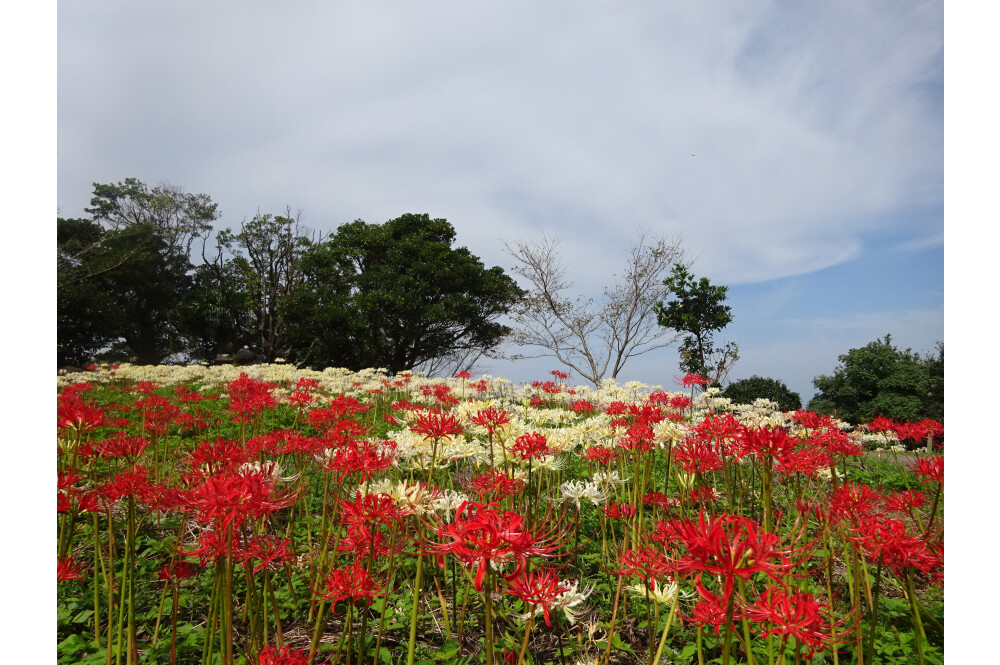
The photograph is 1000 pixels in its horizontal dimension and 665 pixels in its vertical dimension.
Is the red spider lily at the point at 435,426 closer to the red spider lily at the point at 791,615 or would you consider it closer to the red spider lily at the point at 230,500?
the red spider lily at the point at 230,500

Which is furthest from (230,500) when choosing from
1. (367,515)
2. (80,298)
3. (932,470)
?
(80,298)

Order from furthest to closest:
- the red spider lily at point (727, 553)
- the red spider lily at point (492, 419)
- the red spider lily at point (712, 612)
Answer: the red spider lily at point (492, 419) < the red spider lily at point (712, 612) < the red spider lily at point (727, 553)

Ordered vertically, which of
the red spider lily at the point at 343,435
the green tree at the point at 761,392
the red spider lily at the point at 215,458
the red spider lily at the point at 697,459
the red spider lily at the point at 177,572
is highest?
the red spider lily at the point at 215,458

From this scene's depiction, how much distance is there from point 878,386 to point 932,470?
9033 millimetres

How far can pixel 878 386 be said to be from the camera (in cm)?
870

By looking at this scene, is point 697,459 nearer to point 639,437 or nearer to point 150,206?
point 639,437

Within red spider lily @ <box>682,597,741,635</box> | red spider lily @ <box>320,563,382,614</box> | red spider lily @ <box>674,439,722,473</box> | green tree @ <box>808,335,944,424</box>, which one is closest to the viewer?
red spider lily @ <box>682,597,741,635</box>

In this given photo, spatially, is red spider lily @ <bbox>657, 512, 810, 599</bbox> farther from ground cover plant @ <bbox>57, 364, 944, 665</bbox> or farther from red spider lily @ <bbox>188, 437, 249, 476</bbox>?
red spider lily @ <bbox>188, 437, 249, 476</bbox>

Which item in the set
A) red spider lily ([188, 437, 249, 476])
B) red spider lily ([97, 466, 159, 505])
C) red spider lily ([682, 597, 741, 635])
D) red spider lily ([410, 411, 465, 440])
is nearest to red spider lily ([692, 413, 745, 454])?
red spider lily ([682, 597, 741, 635])

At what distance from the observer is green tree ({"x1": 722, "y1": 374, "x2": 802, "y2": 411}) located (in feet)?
31.1

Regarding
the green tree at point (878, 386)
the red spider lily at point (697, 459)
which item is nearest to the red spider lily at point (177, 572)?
the red spider lily at point (697, 459)

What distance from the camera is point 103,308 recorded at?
8477 mm

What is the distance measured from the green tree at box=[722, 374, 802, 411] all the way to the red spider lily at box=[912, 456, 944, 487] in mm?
8379

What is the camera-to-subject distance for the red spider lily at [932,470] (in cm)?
159
